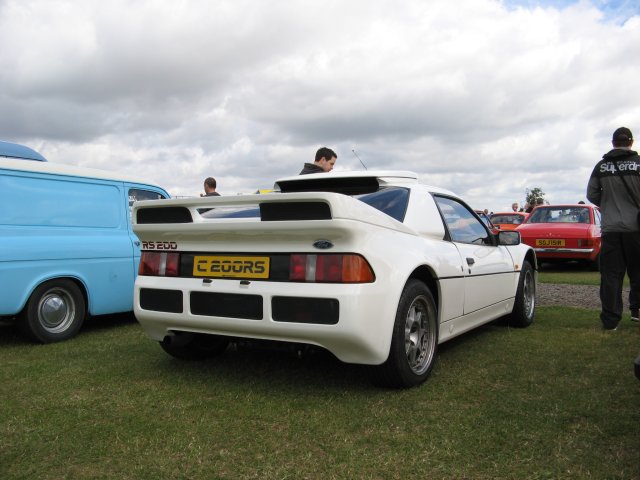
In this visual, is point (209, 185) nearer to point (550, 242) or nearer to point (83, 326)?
point (83, 326)

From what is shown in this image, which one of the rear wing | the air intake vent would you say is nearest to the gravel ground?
the rear wing

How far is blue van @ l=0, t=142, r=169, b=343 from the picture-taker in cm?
506

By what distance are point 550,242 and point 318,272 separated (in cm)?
986

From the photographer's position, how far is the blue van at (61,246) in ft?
16.6

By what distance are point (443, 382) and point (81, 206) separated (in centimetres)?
410

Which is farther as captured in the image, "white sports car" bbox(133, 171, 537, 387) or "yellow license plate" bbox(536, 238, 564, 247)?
"yellow license plate" bbox(536, 238, 564, 247)

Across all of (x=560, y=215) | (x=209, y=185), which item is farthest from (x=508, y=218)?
(x=209, y=185)

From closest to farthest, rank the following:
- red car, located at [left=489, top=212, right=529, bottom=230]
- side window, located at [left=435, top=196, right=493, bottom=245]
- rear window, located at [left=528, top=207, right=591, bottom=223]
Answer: side window, located at [left=435, top=196, right=493, bottom=245] < rear window, located at [left=528, top=207, right=591, bottom=223] < red car, located at [left=489, top=212, right=529, bottom=230]

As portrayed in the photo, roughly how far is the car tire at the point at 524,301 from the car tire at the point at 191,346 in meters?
2.88

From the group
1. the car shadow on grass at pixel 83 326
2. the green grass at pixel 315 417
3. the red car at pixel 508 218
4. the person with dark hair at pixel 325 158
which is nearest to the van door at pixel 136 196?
Result: the car shadow on grass at pixel 83 326

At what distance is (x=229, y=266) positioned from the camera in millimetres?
3488

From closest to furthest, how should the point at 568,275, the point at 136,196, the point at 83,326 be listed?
1. the point at 83,326
2. the point at 136,196
3. the point at 568,275

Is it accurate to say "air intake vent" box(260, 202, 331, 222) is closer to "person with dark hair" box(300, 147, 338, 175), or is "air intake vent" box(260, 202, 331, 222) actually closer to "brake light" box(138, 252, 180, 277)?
"brake light" box(138, 252, 180, 277)

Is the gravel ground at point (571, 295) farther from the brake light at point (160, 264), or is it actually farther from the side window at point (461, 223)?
the brake light at point (160, 264)
